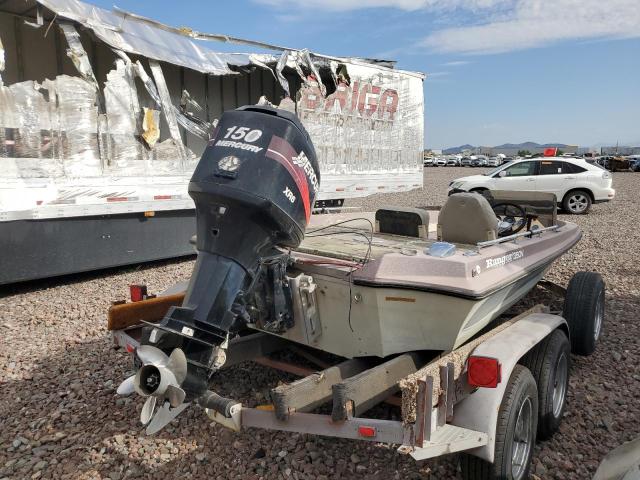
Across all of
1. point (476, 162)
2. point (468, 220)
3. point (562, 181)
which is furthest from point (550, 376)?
point (476, 162)

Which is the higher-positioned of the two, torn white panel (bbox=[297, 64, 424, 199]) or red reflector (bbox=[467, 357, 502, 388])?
torn white panel (bbox=[297, 64, 424, 199])

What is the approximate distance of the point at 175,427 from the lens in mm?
3396

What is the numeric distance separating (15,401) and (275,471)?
6.91 ft

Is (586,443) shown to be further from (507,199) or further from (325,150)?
(325,150)

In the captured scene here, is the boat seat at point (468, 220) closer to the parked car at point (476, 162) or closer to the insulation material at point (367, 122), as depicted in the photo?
the insulation material at point (367, 122)

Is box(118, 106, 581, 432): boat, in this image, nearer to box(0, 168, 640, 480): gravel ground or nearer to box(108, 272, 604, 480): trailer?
box(108, 272, 604, 480): trailer

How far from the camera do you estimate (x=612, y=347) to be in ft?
15.4

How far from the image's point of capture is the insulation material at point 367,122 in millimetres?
9266

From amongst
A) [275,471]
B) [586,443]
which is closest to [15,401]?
[275,471]

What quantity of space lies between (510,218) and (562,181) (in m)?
9.74

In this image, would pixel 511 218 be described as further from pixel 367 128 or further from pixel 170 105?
pixel 367 128

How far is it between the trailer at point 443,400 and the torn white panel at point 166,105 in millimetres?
4654

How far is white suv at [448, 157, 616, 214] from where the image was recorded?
13469 mm

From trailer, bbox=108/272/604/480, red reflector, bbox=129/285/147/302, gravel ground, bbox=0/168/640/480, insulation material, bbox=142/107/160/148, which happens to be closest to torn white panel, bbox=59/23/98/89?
insulation material, bbox=142/107/160/148
